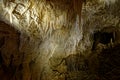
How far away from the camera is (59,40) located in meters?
5.22

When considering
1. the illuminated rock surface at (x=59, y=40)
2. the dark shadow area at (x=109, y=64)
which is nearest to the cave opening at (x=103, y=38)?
the illuminated rock surface at (x=59, y=40)

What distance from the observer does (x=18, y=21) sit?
4863 mm

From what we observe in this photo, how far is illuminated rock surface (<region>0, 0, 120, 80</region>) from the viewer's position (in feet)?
15.7

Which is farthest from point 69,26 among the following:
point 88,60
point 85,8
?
point 88,60

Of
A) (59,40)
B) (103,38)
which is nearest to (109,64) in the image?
(103,38)

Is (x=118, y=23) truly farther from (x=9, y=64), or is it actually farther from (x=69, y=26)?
(x=9, y=64)

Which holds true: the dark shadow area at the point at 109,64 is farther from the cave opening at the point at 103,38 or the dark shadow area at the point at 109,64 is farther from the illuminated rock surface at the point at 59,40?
the cave opening at the point at 103,38

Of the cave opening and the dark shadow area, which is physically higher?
the cave opening

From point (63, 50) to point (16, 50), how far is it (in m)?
1.03

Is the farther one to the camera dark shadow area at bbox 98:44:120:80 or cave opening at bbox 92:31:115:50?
cave opening at bbox 92:31:115:50

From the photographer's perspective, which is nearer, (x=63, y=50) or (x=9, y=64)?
(x=9, y=64)

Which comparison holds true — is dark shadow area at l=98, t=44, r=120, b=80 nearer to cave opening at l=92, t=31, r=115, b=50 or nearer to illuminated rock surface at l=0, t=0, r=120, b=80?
illuminated rock surface at l=0, t=0, r=120, b=80

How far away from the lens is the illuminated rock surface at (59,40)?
4.80 m

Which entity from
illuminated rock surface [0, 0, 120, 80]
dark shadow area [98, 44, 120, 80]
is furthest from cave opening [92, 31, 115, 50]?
dark shadow area [98, 44, 120, 80]
